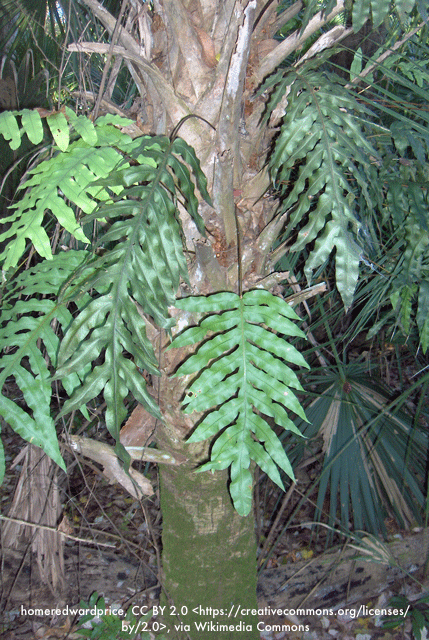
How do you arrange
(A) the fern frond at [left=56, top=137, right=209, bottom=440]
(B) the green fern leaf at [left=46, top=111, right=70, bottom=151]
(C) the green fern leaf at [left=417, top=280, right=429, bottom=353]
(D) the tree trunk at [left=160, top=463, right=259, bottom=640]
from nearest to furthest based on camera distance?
1. (A) the fern frond at [left=56, top=137, right=209, bottom=440]
2. (B) the green fern leaf at [left=46, top=111, right=70, bottom=151]
3. (D) the tree trunk at [left=160, top=463, right=259, bottom=640]
4. (C) the green fern leaf at [left=417, top=280, right=429, bottom=353]

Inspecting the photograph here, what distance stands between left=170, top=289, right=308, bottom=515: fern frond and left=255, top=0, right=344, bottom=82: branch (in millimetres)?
517

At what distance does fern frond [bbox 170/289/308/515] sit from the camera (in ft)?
2.81

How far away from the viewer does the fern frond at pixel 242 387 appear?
856mm

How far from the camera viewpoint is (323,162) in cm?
92

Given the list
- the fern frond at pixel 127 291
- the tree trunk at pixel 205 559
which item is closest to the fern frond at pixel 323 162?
the fern frond at pixel 127 291

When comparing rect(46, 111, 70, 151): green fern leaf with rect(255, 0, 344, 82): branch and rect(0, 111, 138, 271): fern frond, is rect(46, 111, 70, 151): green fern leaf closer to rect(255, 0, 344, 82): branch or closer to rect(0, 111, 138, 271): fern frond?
rect(0, 111, 138, 271): fern frond

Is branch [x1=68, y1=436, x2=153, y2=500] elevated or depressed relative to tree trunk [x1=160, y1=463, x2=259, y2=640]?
elevated

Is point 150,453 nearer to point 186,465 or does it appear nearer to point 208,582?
point 186,465

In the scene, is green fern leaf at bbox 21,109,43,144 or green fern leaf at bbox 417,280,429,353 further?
green fern leaf at bbox 417,280,429,353

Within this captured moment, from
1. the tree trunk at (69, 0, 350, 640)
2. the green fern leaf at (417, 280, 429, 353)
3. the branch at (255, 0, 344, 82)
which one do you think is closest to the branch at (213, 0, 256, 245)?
the tree trunk at (69, 0, 350, 640)

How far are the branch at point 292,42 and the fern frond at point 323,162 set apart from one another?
0.07m

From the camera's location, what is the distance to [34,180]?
92 centimetres

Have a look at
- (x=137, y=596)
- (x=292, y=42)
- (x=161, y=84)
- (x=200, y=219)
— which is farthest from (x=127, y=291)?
(x=137, y=596)

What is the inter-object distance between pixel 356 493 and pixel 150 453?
999 millimetres
